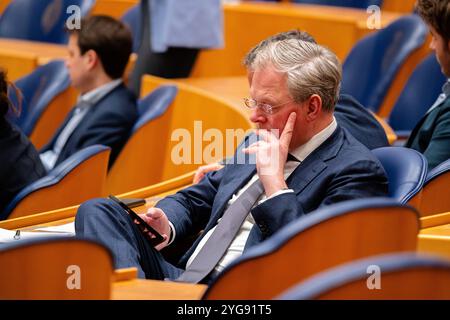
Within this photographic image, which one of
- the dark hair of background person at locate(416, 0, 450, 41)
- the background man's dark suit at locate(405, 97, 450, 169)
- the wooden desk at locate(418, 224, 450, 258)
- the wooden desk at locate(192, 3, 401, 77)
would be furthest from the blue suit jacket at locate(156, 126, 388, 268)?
the wooden desk at locate(192, 3, 401, 77)

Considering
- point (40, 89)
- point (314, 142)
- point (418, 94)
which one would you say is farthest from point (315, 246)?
point (40, 89)

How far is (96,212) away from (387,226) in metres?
0.62

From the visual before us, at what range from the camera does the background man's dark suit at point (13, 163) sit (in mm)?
2744

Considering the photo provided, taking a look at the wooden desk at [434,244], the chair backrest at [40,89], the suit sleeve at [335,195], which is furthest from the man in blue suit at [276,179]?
the chair backrest at [40,89]

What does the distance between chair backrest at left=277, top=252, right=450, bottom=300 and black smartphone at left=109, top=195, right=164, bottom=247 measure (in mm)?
749

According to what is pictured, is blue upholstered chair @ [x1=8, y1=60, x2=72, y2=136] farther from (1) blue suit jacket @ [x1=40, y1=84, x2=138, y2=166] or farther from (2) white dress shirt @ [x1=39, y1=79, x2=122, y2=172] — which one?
(1) blue suit jacket @ [x1=40, y1=84, x2=138, y2=166]

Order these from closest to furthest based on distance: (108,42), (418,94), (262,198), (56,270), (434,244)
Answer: (56,270)
(434,244)
(262,198)
(418,94)
(108,42)

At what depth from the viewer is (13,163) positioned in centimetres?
277

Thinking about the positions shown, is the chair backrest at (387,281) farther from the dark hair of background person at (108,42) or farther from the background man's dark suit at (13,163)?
the dark hair of background person at (108,42)

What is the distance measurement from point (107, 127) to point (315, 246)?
1916 millimetres

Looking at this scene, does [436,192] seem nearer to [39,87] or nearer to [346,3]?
[39,87]

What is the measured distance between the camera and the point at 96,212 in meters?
1.88

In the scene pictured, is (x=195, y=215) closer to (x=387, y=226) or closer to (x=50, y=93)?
(x=387, y=226)

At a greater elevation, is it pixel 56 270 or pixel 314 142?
pixel 314 142
